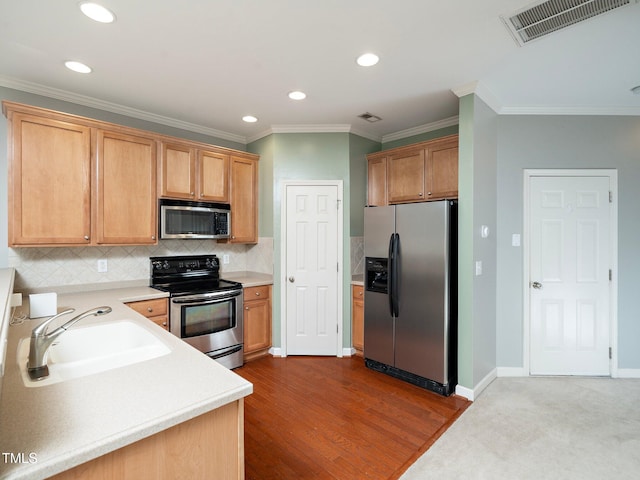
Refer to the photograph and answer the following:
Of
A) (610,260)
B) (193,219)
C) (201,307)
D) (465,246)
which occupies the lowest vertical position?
→ (201,307)

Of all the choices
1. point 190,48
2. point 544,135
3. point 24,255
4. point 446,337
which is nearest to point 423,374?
point 446,337

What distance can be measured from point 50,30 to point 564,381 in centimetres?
499

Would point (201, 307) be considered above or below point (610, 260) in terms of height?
below

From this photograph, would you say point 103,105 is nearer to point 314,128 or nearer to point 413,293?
point 314,128

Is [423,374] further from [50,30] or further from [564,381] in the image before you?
[50,30]

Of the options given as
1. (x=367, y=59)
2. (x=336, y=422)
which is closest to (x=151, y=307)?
(x=336, y=422)

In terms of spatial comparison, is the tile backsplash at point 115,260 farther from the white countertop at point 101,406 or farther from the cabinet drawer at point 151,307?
the white countertop at point 101,406

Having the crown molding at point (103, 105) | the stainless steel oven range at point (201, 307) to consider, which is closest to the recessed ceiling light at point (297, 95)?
the crown molding at point (103, 105)

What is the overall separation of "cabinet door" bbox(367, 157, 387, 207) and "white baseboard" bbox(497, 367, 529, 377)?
2118 mm

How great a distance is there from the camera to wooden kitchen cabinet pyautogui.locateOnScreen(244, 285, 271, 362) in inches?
140

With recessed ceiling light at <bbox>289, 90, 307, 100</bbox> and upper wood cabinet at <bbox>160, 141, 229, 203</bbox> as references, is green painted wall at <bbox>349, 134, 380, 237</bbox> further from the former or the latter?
upper wood cabinet at <bbox>160, 141, 229, 203</bbox>

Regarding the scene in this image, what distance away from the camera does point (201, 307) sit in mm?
3127

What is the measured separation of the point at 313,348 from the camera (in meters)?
3.76

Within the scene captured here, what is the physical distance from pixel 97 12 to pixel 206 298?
228 centimetres
